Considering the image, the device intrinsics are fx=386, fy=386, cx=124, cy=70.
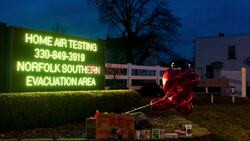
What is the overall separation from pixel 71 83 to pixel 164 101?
284 centimetres

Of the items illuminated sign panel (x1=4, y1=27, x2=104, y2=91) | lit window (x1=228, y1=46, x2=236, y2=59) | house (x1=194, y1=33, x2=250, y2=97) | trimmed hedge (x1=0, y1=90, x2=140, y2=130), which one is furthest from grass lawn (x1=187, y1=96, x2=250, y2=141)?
lit window (x1=228, y1=46, x2=236, y2=59)

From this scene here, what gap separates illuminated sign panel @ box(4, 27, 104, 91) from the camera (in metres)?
8.54

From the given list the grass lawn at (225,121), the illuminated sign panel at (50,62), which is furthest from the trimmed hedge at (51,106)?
the grass lawn at (225,121)

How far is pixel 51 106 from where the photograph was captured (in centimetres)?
855

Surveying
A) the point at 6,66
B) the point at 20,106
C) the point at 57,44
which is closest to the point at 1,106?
the point at 20,106

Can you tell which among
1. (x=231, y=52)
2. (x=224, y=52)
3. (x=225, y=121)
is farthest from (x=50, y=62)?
(x=224, y=52)

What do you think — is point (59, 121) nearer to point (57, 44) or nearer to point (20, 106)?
point (20, 106)

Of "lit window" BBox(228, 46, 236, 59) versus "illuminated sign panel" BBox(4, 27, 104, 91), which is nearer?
"illuminated sign panel" BBox(4, 27, 104, 91)

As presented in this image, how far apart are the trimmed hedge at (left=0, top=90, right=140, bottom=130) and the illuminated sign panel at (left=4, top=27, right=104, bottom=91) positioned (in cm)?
43

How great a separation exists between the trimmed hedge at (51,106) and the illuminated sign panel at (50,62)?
0.43m

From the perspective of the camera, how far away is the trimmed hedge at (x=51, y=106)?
310 inches

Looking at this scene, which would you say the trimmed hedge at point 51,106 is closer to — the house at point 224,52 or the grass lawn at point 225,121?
the grass lawn at point 225,121

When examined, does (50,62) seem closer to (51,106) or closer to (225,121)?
(51,106)

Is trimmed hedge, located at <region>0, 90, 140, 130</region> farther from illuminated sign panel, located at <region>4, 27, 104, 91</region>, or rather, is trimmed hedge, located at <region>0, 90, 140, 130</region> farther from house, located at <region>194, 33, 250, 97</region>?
house, located at <region>194, 33, 250, 97</region>
